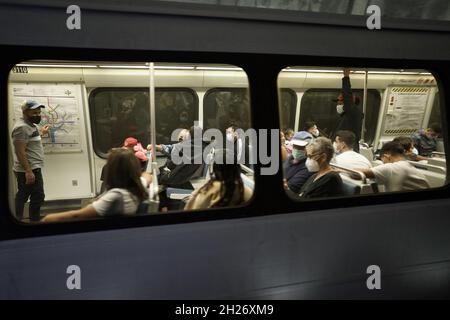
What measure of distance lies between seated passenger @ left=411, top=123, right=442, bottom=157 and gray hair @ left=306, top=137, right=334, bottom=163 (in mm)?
856

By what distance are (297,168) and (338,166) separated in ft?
1.61

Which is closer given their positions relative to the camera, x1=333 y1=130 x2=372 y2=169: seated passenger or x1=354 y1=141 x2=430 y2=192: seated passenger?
x1=354 y1=141 x2=430 y2=192: seated passenger

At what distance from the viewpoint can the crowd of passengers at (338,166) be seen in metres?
2.45

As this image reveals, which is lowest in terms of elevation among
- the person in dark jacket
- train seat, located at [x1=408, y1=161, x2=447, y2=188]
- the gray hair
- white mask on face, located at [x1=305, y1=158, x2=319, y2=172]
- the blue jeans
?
the blue jeans

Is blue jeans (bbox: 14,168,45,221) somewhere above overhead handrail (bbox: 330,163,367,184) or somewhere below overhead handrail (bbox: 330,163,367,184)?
below

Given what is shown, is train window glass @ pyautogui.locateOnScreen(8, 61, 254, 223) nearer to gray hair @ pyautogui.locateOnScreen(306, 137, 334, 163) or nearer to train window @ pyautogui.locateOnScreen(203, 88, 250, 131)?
train window @ pyautogui.locateOnScreen(203, 88, 250, 131)

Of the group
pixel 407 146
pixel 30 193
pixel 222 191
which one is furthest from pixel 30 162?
pixel 407 146

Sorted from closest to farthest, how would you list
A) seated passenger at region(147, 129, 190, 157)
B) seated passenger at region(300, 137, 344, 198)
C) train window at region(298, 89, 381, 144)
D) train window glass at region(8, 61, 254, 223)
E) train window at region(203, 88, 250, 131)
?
1. seated passenger at region(300, 137, 344, 198)
2. seated passenger at region(147, 129, 190, 157)
3. train window glass at region(8, 61, 254, 223)
4. train window at region(203, 88, 250, 131)
5. train window at region(298, 89, 381, 144)

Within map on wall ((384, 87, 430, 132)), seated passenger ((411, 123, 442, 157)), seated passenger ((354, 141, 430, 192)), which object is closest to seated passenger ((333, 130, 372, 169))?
seated passenger ((354, 141, 430, 192))

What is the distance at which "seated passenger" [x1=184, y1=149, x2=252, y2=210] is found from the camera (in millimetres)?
2113

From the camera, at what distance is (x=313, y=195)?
238cm

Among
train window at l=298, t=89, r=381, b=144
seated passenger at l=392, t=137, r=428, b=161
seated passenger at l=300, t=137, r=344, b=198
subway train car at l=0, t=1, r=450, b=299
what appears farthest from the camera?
train window at l=298, t=89, r=381, b=144

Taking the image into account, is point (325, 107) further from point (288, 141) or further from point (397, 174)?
point (397, 174)

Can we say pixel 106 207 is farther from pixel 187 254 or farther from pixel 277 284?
pixel 277 284
